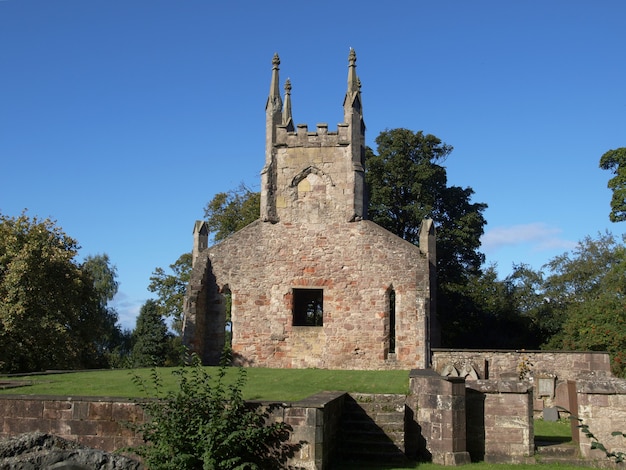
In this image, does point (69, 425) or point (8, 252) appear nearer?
point (69, 425)

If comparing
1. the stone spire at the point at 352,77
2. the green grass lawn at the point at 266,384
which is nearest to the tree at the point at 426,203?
the stone spire at the point at 352,77

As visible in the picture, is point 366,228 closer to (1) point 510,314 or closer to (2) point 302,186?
(2) point 302,186

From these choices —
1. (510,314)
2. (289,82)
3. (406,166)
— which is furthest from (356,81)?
(510,314)

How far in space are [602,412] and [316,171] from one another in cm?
1355

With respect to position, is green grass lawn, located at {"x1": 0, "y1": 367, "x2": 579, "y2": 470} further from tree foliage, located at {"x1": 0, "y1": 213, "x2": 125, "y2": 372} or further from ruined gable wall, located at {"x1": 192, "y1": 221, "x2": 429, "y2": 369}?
tree foliage, located at {"x1": 0, "y1": 213, "x2": 125, "y2": 372}

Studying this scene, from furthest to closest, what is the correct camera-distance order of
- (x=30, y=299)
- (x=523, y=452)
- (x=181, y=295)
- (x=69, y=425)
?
(x=181, y=295), (x=30, y=299), (x=523, y=452), (x=69, y=425)

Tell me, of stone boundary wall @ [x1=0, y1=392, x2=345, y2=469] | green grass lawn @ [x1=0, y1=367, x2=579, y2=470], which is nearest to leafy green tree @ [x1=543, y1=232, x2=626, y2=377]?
green grass lawn @ [x1=0, y1=367, x2=579, y2=470]

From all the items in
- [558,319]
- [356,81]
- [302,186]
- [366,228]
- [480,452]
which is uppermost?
[356,81]

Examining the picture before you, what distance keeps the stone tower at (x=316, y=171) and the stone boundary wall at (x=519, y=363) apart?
18.7ft

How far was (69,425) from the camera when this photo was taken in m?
11.2

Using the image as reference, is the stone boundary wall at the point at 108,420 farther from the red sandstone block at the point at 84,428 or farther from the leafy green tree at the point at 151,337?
the leafy green tree at the point at 151,337

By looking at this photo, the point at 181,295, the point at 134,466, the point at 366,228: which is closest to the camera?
the point at 134,466

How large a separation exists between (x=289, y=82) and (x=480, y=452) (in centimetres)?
1860

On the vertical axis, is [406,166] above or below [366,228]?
above
